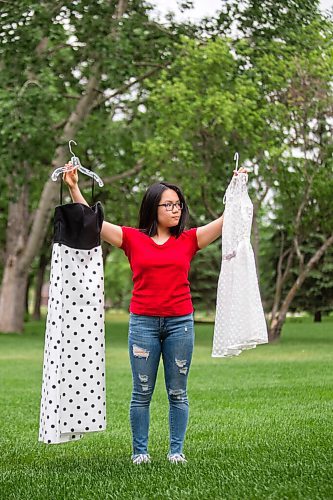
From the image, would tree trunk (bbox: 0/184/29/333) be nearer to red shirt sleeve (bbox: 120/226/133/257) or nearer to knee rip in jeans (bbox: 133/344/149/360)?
red shirt sleeve (bbox: 120/226/133/257)

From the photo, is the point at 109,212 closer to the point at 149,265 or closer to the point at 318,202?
the point at 318,202

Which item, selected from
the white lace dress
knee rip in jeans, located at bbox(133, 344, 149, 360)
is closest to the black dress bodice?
knee rip in jeans, located at bbox(133, 344, 149, 360)

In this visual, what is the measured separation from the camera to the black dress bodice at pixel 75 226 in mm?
6836

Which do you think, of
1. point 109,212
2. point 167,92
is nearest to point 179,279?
point 167,92

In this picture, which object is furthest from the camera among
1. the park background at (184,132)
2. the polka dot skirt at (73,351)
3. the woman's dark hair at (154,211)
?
the park background at (184,132)

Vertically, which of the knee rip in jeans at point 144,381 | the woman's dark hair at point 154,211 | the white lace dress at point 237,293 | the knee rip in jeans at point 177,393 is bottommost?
the knee rip in jeans at point 177,393

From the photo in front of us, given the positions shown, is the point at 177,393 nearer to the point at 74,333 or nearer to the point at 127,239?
the point at 74,333

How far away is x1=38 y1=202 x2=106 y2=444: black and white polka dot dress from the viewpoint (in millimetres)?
6594

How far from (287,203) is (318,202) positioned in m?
0.87

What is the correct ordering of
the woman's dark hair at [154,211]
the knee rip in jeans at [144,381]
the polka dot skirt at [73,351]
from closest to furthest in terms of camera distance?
the polka dot skirt at [73,351]
the knee rip in jeans at [144,381]
the woman's dark hair at [154,211]

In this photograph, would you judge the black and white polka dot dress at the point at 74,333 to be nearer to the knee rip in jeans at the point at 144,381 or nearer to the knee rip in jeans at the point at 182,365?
the knee rip in jeans at the point at 144,381

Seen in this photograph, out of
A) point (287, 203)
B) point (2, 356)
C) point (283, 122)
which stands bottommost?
point (2, 356)

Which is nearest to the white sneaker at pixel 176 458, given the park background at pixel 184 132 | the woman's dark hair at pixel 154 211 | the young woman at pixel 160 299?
the young woman at pixel 160 299

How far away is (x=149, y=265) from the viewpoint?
6.73 meters
